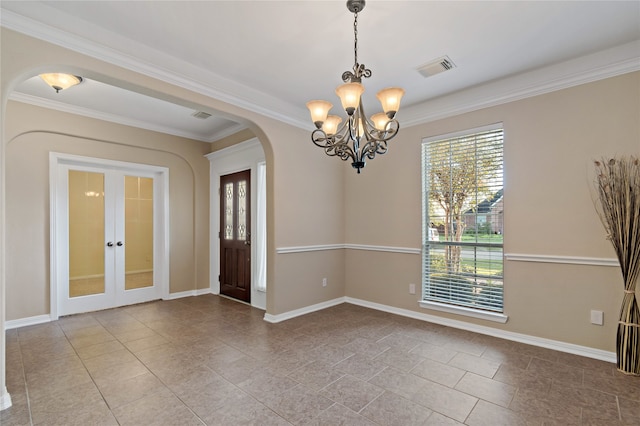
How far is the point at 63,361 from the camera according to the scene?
2.84m

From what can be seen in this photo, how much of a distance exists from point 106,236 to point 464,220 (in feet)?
16.9

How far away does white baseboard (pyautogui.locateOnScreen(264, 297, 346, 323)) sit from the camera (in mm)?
3984

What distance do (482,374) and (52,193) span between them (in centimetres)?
544

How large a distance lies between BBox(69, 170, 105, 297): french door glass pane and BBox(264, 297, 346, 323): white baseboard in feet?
8.93

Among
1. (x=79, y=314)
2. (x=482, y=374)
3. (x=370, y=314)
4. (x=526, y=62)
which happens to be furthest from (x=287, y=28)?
(x=79, y=314)

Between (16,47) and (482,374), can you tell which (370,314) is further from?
(16,47)

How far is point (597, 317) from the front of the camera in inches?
113

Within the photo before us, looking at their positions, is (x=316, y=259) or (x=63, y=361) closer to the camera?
(x=63, y=361)

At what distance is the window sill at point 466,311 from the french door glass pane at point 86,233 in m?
4.75

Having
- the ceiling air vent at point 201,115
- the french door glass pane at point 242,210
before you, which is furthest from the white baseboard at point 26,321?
the ceiling air vent at point 201,115

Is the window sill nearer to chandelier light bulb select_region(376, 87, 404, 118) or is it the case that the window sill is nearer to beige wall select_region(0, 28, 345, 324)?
beige wall select_region(0, 28, 345, 324)

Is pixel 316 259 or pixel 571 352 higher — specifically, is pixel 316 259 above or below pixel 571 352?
above

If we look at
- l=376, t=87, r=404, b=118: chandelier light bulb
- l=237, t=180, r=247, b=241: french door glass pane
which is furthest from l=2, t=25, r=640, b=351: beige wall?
l=376, t=87, r=404, b=118: chandelier light bulb

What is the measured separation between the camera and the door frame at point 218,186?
473 cm
